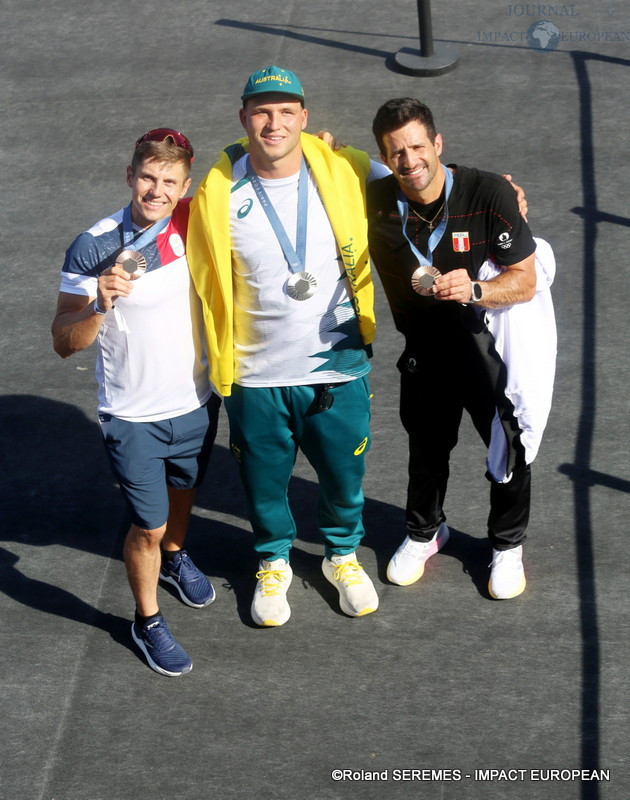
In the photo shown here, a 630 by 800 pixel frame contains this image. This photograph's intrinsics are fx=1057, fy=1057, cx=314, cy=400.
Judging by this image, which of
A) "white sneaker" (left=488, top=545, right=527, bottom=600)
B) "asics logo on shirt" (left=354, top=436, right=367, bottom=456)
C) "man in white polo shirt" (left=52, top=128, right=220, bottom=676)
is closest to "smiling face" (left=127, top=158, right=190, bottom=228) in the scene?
"man in white polo shirt" (left=52, top=128, right=220, bottom=676)

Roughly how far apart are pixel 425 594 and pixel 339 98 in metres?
4.82

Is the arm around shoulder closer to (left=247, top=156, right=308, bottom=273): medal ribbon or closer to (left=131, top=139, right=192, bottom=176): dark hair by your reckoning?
(left=131, top=139, right=192, bottom=176): dark hair

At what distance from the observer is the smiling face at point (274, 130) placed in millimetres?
3744

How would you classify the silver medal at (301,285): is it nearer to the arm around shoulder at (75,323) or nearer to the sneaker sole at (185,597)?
the arm around shoulder at (75,323)

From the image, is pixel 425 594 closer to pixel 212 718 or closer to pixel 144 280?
pixel 212 718

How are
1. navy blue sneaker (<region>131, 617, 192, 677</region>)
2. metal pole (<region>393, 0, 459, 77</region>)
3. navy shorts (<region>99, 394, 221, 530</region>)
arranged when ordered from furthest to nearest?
metal pole (<region>393, 0, 459, 77</region>)
navy blue sneaker (<region>131, 617, 192, 677</region>)
navy shorts (<region>99, 394, 221, 530</region>)

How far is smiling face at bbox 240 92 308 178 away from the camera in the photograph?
3.74m

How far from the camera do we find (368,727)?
4.07 meters

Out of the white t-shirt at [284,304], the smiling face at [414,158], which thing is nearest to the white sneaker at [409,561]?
the white t-shirt at [284,304]

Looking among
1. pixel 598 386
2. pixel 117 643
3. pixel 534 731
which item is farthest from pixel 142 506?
pixel 598 386

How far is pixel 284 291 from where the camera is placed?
3.92 metres

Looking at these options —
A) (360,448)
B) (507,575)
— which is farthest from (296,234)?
(507,575)

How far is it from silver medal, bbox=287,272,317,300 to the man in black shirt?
1.04 ft

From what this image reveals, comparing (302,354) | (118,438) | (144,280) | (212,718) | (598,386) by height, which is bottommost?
(212,718)
